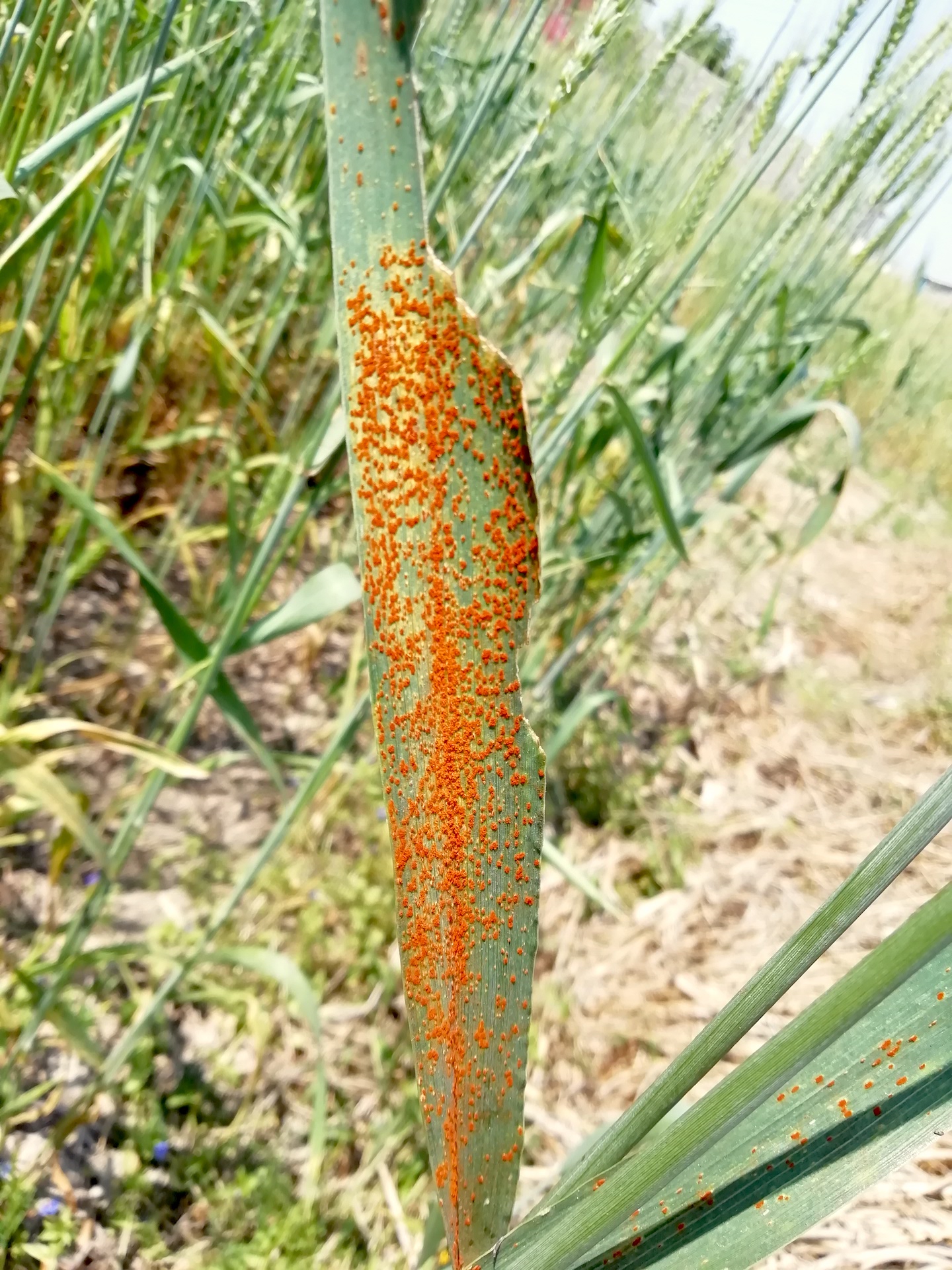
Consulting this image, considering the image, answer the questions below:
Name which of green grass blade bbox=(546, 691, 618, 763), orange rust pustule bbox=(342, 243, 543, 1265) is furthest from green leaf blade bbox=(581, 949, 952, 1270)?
green grass blade bbox=(546, 691, 618, 763)

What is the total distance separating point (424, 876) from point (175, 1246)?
0.73 metres

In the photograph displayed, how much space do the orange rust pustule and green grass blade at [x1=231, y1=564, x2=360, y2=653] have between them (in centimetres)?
26

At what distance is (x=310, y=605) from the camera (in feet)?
2.28

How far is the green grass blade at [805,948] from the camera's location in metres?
0.27

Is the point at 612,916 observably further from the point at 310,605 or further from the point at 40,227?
the point at 40,227

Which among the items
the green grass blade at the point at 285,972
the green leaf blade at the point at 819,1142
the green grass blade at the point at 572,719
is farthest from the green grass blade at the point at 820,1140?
the green grass blade at the point at 572,719

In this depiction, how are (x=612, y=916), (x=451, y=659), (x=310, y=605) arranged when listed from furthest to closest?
(x=612, y=916) → (x=310, y=605) → (x=451, y=659)

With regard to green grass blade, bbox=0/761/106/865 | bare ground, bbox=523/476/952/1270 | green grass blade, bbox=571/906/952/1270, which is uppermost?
green grass blade, bbox=571/906/952/1270

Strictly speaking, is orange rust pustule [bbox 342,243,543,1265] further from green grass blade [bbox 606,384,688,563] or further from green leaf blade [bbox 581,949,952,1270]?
green grass blade [bbox 606,384,688,563]

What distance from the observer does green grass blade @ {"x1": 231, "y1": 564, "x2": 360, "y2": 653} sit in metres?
0.69

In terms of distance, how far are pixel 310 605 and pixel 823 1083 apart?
51 centimetres

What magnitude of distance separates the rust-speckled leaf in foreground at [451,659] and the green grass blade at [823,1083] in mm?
79

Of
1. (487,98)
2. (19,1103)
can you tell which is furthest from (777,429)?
(19,1103)

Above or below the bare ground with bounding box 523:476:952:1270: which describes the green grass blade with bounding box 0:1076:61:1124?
below
